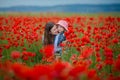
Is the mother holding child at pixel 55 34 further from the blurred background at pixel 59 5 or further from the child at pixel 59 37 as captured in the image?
the blurred background at pixel 59 5

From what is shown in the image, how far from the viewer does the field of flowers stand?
1355 millimetres

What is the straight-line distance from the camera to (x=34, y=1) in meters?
1.58

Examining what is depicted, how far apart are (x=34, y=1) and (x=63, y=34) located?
26 centimetres

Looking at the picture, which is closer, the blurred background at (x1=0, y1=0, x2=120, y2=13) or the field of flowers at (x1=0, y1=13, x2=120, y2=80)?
the field of flowers at (x1=0, y1=13, x2=120, y2=80)

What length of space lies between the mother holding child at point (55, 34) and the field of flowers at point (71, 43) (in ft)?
0.09

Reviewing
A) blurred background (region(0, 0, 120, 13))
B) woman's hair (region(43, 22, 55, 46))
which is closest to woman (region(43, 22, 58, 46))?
woman's hair (region(43, 22, 55, 46))

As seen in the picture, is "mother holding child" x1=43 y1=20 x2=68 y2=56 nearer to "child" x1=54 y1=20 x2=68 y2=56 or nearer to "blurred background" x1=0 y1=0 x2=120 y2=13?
"child" x1=54 y1=20 x2=68 y2=56

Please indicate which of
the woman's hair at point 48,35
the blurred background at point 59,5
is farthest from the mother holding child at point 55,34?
the blurred background at point 59,5

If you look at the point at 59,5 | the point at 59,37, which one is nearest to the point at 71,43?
the point at 59,37

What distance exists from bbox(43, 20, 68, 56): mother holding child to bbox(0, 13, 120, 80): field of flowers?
0.03 m

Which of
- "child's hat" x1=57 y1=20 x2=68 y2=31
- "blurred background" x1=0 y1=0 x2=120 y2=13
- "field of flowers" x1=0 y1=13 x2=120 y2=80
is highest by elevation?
"blurred background" x1=0 y1=0 x2=120 y2=13

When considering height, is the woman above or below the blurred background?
below

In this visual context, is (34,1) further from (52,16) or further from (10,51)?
(10,51)

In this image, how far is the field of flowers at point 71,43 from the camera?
1.36 meters
